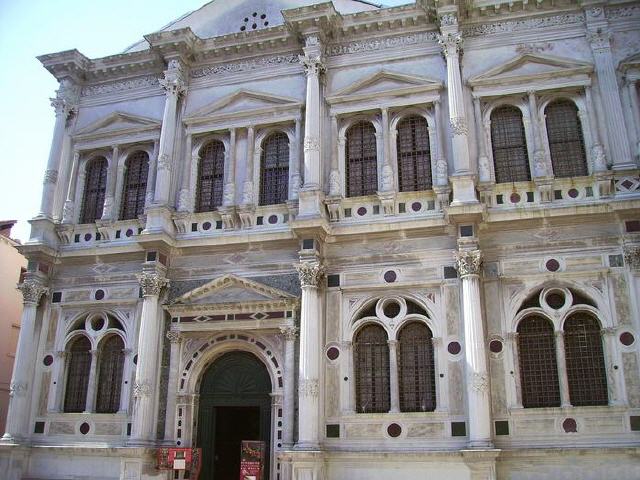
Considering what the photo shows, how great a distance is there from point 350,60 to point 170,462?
1102cm

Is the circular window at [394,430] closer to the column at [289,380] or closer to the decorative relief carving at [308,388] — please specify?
the decorative relief carving at [308,388]

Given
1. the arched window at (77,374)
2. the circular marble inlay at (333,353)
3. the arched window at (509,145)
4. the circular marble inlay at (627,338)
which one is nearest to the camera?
the circular marble inlay at (627,338)

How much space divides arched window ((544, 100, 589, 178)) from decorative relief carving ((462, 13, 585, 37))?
2.06 metres

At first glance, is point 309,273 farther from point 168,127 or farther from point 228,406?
point 168,127

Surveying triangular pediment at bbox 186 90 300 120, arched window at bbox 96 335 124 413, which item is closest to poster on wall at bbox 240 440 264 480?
arched window at bbox 96 335 124 413

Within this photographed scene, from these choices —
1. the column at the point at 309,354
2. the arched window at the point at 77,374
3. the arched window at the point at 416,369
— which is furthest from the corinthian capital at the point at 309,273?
the arched window at the point at 77,374

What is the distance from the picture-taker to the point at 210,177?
1842 cm

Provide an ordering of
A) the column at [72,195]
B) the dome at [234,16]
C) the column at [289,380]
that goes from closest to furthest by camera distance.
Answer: the column at [289,380], the column at [72,195], the dome at [234,16]

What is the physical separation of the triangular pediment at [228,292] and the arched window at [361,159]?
3285 mm

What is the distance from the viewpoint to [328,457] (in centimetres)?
1464

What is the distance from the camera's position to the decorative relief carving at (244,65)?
1855 centimetres

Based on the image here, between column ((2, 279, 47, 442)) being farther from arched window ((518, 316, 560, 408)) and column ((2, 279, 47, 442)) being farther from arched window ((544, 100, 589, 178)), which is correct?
arched window ((544, 100, 589, 178))

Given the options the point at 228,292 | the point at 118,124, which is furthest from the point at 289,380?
the point at 118,124

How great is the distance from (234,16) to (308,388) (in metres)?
11.5
